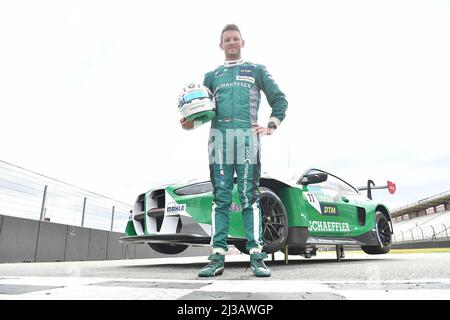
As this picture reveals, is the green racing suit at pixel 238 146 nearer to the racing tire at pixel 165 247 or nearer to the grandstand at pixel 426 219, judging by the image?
the racing tire at pixel 165 247

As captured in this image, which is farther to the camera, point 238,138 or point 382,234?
point 382,234

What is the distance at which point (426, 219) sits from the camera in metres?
38.1

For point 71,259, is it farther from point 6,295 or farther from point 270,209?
point 6,295

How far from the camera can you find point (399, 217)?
49188 mm

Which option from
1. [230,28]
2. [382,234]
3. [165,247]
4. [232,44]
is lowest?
[165,247]

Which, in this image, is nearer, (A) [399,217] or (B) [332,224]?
(B) [332,224]

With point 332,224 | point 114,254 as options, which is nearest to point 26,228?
point 114,254

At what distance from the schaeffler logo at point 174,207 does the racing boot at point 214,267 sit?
882 mm

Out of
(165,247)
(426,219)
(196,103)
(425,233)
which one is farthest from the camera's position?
(426,219)

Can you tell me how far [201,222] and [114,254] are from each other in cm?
770

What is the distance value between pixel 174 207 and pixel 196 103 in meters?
1.13

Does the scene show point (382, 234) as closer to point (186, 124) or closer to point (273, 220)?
point (273, 220)

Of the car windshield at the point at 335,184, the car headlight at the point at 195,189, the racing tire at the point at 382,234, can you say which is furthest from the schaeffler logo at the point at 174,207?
the racing tire at the point at 382,234

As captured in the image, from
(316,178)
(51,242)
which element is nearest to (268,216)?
(316,178)
